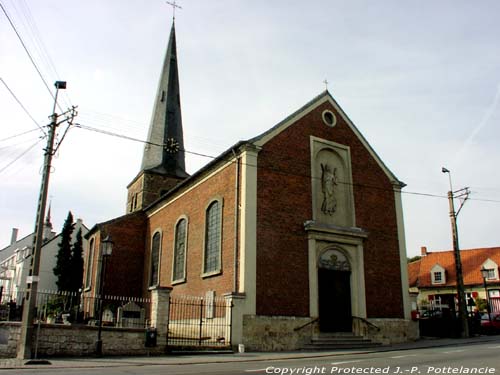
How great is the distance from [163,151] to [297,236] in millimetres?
20718

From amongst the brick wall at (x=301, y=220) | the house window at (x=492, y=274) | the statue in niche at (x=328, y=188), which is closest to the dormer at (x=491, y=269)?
the house window at (x=492, y=274)

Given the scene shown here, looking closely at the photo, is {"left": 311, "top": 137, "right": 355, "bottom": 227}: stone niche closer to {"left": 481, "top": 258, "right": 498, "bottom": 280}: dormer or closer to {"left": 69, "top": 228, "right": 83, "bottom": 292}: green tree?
{"left": 481, "top": 258, "right": 498, "bottom": 280}: dormer

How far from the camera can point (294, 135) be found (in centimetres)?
2195

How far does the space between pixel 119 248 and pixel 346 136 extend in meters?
16.1

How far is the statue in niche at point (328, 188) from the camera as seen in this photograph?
2200cm

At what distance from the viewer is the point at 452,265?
1732 inches

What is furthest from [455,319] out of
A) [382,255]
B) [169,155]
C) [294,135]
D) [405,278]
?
[169,155]

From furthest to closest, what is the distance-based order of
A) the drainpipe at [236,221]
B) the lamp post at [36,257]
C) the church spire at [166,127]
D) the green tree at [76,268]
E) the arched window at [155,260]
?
the green tree at [76,268] < the church spire at [166,127] < the arched window at [155,260] < the drainpipe at [236,221] < the lamp post at [36,257]

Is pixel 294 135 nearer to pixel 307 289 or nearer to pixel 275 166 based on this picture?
pixel 275 166

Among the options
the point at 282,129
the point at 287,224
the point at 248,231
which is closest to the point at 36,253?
the point at 248,231

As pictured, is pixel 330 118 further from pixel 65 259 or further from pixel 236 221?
pixel 65 259

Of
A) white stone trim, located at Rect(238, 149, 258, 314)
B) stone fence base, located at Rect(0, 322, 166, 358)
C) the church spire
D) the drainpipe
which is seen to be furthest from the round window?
the church spire

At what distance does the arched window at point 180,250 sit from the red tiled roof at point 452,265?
27719 mm

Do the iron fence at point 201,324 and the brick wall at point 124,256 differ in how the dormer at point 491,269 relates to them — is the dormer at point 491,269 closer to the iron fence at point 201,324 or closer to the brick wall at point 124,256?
the brick wall at point 124,256
